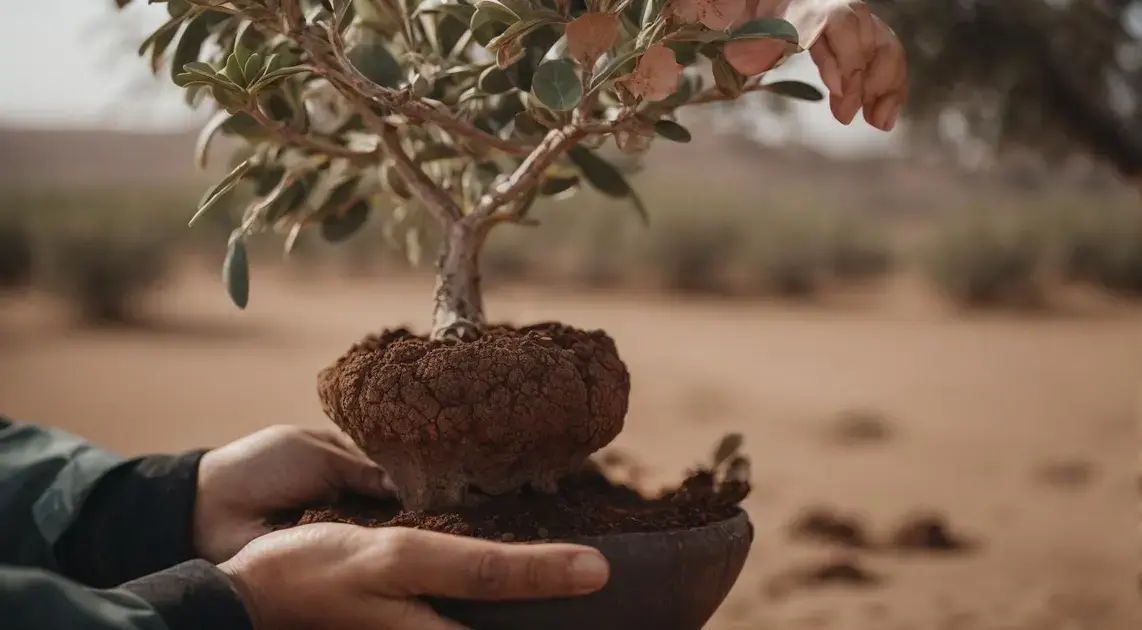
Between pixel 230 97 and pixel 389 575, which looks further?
pixel 230 97

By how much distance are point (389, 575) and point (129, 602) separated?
21 centimetres

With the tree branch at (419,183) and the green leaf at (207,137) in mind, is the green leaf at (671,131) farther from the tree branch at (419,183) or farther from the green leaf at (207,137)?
the green leaf at (207,137)

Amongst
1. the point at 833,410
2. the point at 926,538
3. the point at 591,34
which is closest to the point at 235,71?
the point at 591,34

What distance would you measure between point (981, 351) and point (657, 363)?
3.28 m

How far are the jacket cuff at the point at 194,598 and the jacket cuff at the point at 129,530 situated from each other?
0.41m

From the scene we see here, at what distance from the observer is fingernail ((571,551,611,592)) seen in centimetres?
97

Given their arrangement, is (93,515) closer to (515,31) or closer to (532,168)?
(532,168)

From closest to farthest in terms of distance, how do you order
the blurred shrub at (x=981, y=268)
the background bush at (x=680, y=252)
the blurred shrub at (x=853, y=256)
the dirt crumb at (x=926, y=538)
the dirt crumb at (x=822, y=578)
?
the dirt crumb at (x=822, y=578), the dirt crumb at (x=926, y=538), the background bush at (x=680, y=252), the blurred shrub at (x=981, y=268), the blurred shrub at (x=853, y=256)

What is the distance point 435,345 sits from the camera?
117 centimetres

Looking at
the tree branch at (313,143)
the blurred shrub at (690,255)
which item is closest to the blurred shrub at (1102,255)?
the blurred shrub at (690,255)

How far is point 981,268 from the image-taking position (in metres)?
14.9

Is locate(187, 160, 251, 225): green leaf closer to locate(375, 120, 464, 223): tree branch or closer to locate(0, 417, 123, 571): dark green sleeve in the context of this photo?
locate(375, 120, 464, 223): tree branch

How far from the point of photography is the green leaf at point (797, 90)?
134cm

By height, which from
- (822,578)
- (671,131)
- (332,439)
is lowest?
(332,439)
